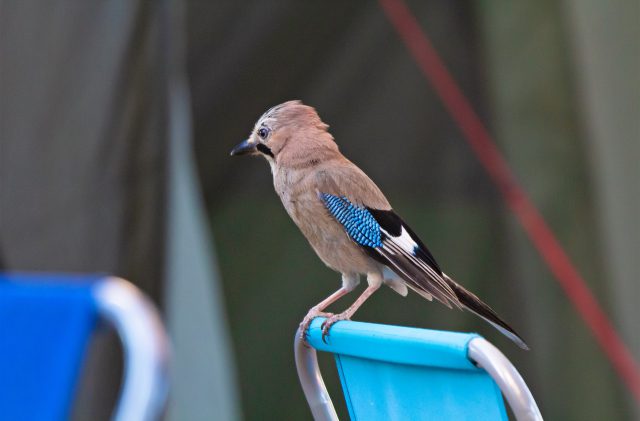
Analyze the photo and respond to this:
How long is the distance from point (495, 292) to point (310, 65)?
0.83 m

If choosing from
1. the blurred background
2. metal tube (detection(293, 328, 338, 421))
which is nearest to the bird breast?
metal tube (detection(293, 328, 338, 421))

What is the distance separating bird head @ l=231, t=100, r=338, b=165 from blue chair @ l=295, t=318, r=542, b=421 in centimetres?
42

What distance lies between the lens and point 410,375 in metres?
1.12

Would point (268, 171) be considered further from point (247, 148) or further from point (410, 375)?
point (410, 375)

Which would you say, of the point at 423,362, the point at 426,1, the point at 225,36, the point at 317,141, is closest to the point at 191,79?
the point at 225,36

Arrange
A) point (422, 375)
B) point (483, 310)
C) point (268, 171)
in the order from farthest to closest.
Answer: point (268, 171)
point (483, 310)
point (422, 375)

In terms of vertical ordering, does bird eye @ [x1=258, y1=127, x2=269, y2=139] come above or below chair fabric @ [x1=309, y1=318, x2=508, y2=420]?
above

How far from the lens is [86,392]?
2.81m

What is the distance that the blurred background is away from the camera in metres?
2.80

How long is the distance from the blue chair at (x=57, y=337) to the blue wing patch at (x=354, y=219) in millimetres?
695

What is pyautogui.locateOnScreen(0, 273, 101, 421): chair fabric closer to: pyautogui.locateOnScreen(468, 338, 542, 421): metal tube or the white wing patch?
pyautogui.locateOnScreen(468, 338, 542, 421): metal tube

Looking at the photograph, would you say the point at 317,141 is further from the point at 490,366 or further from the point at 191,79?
the point at 191,79

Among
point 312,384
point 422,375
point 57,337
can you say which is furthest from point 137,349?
point 312,384

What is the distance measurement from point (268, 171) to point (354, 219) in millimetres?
1226
